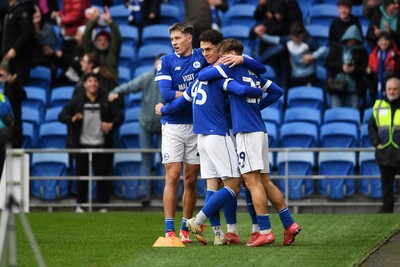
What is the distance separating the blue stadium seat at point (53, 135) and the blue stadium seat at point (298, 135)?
3.65 m

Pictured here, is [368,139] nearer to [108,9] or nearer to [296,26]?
[296,26]

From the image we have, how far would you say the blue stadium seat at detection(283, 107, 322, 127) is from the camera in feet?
71.1

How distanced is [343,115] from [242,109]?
8.27m

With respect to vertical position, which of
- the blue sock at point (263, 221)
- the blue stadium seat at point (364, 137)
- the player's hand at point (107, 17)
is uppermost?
the player's hand at point (107, 17)

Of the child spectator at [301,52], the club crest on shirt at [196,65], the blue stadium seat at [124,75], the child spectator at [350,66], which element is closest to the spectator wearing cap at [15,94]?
the blue stadium seat at [124,75]

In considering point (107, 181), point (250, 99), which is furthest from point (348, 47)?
point (250, 99)

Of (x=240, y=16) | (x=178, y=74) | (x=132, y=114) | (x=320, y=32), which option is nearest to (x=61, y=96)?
(x=132, y=114)

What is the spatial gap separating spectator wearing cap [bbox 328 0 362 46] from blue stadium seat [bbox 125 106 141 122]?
3522 millimetres

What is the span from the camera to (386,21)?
22219 millimetres

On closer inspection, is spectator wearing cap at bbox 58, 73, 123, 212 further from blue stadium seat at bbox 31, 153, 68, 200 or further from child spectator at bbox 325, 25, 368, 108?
child spectator at bbox 325, 25, 368, 108

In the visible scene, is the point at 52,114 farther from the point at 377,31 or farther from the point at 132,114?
the point at 377,31

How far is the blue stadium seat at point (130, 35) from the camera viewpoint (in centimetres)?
2395

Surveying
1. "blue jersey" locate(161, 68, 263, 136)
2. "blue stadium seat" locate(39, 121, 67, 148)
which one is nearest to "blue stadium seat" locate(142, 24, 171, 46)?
"blue stadium seat" locate(39, 121, 67, 148)

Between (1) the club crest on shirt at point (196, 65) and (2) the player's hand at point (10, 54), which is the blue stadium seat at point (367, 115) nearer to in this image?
(2) the player's hand at point (10, 54)
